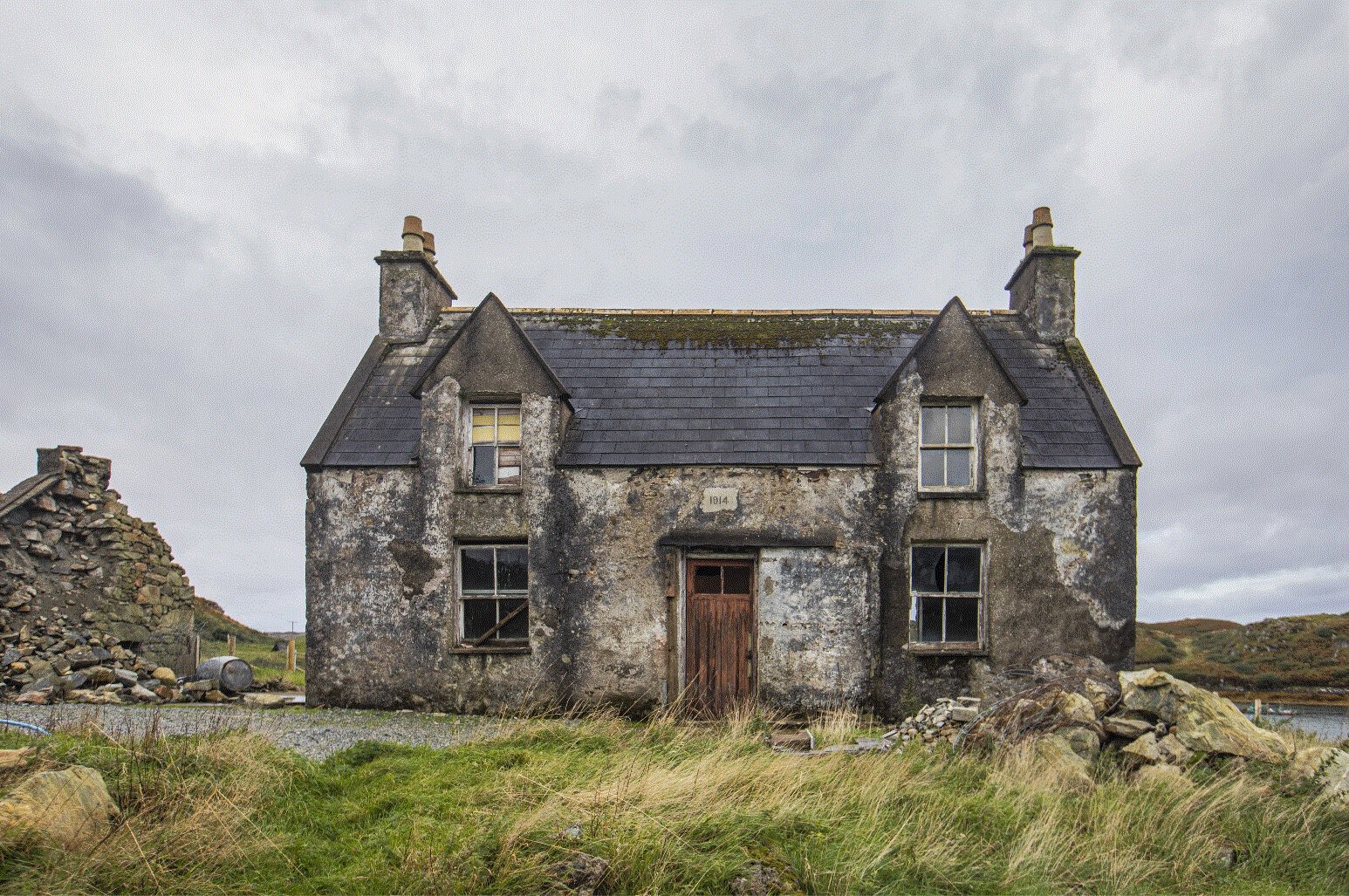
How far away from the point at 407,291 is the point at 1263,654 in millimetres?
26317

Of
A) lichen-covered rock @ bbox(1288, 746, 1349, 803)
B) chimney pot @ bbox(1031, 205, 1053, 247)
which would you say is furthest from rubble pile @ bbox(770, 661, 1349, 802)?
chimney pot @ bbox(1031, 205, 1053, 247)

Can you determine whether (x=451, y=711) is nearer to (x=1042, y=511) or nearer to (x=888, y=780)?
(x=888, y=780)

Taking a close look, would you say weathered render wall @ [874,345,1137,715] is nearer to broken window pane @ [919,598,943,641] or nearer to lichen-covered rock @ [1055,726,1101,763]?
broken window pane @ [919,598,943,641]

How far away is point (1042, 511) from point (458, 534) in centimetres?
969

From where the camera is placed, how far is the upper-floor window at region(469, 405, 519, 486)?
43.9 feet

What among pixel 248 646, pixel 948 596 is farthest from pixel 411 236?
pixel 248 646

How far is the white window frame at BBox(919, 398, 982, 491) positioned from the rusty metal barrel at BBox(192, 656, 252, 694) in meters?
12.9

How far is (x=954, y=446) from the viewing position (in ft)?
43.3

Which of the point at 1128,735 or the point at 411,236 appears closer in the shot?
the point at 1128,735

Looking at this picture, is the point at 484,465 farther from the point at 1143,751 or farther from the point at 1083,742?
the point at 1143,751

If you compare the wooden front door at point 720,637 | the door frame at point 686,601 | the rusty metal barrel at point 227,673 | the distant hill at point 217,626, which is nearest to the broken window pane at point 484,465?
the door frame at point 686,601

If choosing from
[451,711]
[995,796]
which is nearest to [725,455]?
[451,711]

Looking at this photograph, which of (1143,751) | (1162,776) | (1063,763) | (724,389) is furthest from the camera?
(724,389)

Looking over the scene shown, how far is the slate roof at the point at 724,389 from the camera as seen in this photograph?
13258 mm
